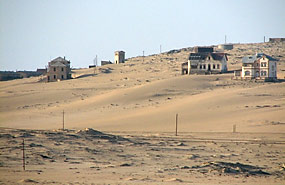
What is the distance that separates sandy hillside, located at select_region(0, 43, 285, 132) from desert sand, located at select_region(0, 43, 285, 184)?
9 cm

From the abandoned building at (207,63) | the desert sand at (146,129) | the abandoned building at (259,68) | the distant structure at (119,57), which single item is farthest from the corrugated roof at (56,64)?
the abandoned building at (259,68)

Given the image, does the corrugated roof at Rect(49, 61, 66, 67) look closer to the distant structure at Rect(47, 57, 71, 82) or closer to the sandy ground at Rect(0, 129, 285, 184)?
the distant structure at Rect(47, 57, 71, 82)

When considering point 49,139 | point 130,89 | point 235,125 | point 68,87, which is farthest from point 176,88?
point 49,139

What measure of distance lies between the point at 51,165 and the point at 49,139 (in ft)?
25.8

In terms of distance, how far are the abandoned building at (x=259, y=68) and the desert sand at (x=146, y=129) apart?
2453 mm

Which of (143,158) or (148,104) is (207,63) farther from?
(143,158)

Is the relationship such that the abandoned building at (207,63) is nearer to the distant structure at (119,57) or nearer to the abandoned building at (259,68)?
the abandoned building at (259,68)

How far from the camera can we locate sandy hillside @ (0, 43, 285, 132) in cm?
4375

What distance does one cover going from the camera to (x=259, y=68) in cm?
6531

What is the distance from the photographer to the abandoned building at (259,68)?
64.5 m

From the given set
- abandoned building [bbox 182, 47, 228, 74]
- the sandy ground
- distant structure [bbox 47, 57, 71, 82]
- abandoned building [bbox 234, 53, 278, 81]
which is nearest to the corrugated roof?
distant structure [bbox 47, 57, 71, 82]

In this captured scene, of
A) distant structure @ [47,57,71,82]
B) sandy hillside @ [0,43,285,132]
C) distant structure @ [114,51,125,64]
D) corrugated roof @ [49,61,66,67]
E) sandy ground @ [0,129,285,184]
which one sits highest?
distant structure @ [114,51,125,64]

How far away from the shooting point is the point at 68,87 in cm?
6844

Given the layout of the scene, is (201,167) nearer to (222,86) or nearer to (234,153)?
(234,153)
